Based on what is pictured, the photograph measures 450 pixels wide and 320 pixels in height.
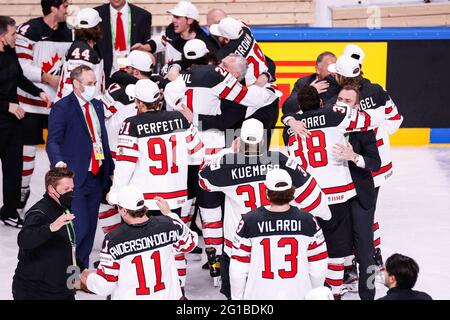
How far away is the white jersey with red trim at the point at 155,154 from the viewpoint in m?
6.81

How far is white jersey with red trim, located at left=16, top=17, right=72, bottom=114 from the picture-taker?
30.3ft

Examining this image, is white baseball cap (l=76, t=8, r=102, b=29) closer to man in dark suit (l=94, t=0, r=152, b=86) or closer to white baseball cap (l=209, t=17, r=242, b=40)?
white baseball cap (l=209, t=17, r=242, b=40)

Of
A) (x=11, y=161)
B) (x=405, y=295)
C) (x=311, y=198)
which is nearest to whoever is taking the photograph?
(x=405, y=295)

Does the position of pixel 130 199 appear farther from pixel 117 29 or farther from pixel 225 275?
pixel 117 29

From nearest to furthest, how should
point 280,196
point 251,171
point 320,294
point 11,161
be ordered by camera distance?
point 320,294 → point 280,196 → point 251,171 → point 11,161

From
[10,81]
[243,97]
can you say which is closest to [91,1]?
[10,81]

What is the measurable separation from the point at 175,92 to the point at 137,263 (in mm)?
2101

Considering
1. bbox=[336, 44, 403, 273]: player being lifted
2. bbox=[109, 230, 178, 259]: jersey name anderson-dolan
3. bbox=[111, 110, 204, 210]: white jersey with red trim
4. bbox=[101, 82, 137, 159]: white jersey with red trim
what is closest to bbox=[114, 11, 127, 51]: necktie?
bbox=[101, 82, 137, 159]: white jersey with red trim

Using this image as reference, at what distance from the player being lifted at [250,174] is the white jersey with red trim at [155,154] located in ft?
1.80

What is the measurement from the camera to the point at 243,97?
7742mm

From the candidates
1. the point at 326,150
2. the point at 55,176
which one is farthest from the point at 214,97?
the point at 55,176

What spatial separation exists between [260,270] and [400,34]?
261 inches

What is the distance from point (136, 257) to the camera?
18.3 feet
